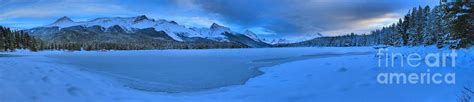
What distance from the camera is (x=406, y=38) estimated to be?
75250 mm

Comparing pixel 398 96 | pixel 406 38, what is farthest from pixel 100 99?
pixel 406 38

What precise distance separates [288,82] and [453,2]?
10.0m

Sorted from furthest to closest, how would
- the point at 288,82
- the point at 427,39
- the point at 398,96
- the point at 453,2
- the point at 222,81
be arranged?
the point at 427,39 < the point at 453,2 < the point at 222,81 < the point at 288,82 < the point at 398,96

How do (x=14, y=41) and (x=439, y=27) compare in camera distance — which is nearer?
(x=439, y=27)

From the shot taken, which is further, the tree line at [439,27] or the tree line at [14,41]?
the tree line at [14,41]

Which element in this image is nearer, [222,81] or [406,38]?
Answer: [222,81]

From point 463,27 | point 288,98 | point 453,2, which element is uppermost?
point 453,2

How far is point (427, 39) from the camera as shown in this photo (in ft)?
189

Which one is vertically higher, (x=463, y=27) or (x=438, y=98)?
(x=463, y=27)

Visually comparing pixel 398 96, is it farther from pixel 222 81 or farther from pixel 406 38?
pixel 406 38

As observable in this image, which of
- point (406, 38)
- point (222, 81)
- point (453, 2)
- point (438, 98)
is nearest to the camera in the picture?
point (438, 98)

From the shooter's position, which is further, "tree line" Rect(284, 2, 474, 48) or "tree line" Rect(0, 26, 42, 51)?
"tree line" Rect(0, 26, 42, 51)

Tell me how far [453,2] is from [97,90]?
57.2ft

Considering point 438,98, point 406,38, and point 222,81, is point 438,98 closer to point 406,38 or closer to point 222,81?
point 222,81
